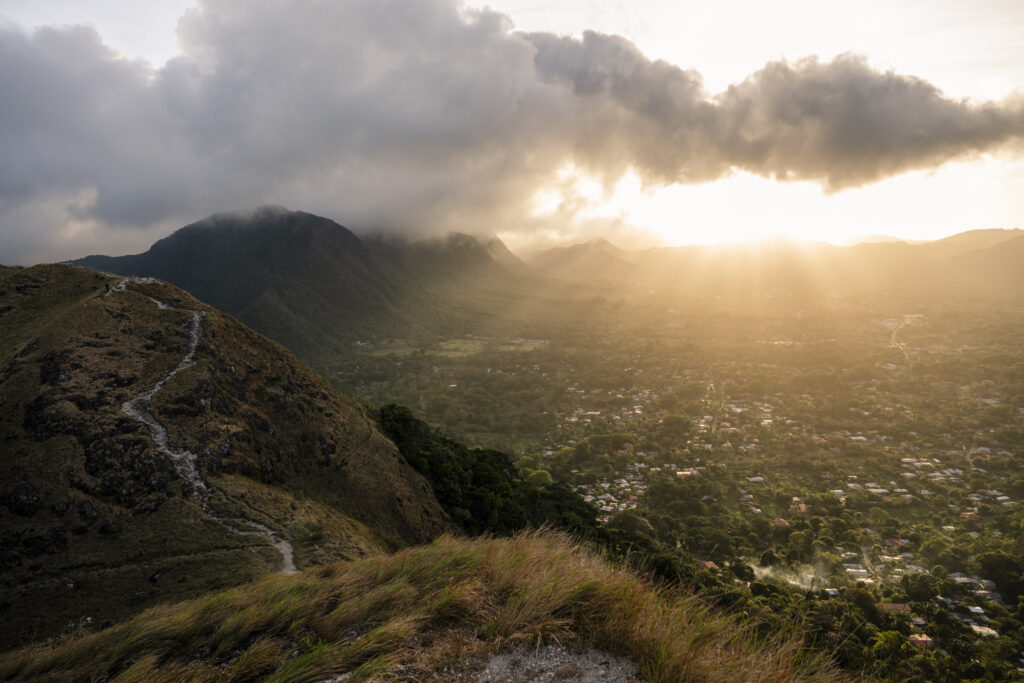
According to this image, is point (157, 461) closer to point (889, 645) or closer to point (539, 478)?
point (889, 645)

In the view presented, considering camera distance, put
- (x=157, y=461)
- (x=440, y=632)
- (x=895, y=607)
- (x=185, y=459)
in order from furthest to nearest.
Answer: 1. (x=895, y=607)
2. (x=185, y=459)
3. (x=157, y=461)
4. (x=440, y=632)

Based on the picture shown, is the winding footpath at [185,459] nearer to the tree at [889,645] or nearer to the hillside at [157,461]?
the hillside at [157,461]

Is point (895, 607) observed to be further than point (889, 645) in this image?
Yes

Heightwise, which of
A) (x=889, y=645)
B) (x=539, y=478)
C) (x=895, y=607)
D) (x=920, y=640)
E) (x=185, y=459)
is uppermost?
(x=185, y=459)

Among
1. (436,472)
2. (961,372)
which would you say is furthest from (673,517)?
(961,372)

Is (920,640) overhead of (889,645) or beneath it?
beneath

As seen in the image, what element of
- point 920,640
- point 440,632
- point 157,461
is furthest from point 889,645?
point 157,461

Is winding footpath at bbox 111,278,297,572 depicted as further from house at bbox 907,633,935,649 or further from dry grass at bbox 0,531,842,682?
house at bbox 907,633,935,649

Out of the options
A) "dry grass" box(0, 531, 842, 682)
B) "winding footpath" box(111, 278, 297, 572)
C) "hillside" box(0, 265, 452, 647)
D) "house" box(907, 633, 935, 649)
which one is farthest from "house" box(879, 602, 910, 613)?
"winding footpath" box(111, 278, 297, 572)
